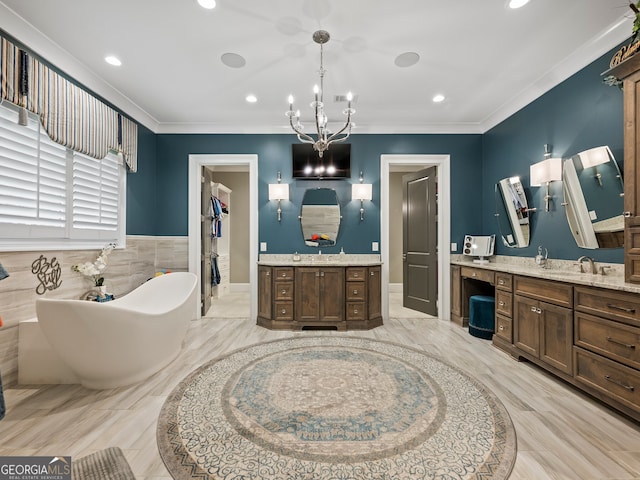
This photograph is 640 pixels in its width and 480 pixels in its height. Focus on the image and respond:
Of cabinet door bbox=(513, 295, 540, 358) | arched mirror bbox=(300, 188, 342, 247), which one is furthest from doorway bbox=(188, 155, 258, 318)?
cabinet door bbox=(513, 295, 540, 358)

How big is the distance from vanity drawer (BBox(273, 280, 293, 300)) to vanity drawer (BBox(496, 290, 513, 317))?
247cm

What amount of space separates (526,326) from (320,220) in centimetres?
280

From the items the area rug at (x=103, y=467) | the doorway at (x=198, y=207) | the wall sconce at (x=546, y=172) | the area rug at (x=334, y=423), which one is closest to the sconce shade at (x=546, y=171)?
the wall sconce at (x=546, y=172)

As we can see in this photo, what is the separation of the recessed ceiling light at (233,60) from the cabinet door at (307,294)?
241 cm

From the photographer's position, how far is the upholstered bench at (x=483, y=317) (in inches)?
133

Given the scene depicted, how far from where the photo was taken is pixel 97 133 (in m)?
3.03

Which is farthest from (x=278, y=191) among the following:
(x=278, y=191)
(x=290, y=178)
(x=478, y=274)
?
(x=478, y=274)

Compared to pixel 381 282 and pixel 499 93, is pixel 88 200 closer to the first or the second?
pixel 381 282

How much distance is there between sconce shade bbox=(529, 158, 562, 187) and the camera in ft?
9.32

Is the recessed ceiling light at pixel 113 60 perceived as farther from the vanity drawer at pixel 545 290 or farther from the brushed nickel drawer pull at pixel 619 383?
the brushed nickel drawer pull at pixel 619 383

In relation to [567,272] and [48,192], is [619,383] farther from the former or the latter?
[48,192]

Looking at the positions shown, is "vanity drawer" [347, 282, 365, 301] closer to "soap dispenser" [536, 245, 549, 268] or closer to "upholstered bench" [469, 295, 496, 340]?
"upholstered bench" [469, 295, 496, 340]

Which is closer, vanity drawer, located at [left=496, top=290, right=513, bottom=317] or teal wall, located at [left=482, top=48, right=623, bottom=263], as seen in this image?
teal wall, located at [left=482, top=48, right=623, bottom=263]

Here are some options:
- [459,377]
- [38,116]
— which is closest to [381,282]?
[459,377]
